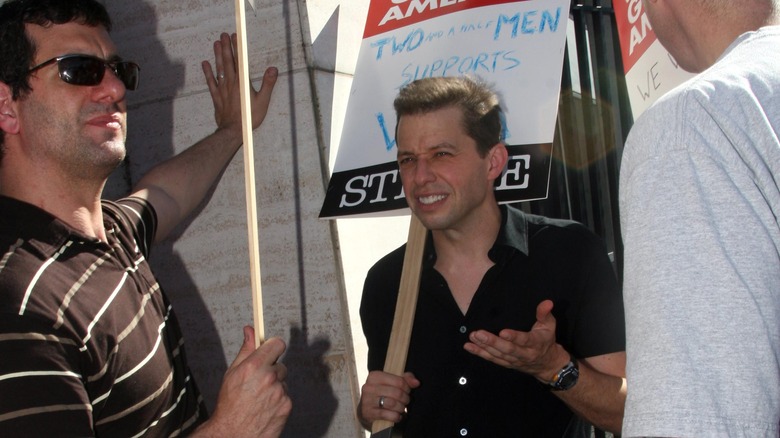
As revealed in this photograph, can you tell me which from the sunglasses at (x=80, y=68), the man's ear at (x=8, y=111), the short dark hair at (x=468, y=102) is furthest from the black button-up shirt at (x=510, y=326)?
the man's ear at (x=8, y=111)

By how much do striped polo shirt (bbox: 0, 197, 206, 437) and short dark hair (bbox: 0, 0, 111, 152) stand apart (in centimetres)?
31

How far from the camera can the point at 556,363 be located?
1.95 metres

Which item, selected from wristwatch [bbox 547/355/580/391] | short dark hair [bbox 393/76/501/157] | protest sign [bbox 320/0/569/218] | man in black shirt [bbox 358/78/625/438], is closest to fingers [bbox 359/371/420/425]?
man in black shirt [bbox 358/78/625/438]

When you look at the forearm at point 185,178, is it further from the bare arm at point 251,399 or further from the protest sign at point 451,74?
the bare arm at point 251,399

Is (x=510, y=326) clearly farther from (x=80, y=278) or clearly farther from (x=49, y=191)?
(x=49, y=191)

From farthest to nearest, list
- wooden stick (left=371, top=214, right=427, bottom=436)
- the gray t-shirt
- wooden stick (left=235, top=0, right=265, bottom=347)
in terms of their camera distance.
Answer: wooden stick (left=371, top=214, right=427, bottom=436) < wooden stick (left=235, top=0, right=265, bottom=347) < the gray t-shirt

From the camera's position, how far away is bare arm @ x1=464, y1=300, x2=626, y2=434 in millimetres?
1853

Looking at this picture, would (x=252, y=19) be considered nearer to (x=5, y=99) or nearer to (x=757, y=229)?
(x=5, y=99)

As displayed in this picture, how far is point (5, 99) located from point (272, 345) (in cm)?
94

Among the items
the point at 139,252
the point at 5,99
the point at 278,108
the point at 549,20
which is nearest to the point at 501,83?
the point at 549,20

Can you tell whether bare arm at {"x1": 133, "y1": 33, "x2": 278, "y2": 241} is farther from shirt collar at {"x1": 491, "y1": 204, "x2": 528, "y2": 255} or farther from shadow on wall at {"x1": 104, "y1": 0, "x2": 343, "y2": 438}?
shirt collar at {"x1": 491, "y1": 204, "x2": 528, "y2": 255}

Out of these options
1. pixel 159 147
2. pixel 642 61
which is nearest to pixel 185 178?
pixel 159 147

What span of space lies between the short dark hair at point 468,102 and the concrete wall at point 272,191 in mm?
553

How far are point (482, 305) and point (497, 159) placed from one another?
1.54 ft
